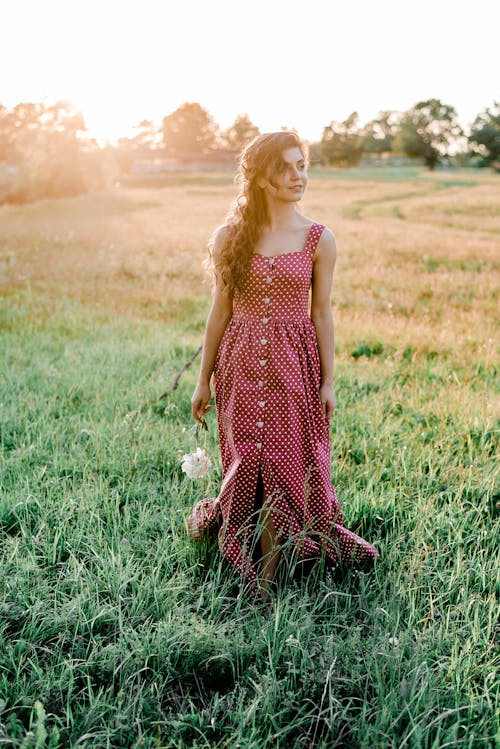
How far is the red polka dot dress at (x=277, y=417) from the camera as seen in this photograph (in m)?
2.75

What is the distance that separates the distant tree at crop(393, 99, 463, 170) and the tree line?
0.47ft

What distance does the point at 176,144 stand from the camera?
3482 inches

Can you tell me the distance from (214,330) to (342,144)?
96.8 metres

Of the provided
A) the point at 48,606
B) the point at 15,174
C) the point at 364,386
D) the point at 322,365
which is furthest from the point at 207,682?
the point at 15,174

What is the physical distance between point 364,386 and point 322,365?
2525 mm

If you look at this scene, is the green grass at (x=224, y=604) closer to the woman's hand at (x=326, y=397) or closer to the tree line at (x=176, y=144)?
the woman's hand at (x=326, y=397)

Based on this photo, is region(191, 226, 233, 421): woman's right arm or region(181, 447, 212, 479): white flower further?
region(181, 447, 212, 479): white flower

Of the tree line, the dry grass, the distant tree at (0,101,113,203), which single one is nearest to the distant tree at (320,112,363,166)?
the tree line

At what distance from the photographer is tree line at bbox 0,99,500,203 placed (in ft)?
145

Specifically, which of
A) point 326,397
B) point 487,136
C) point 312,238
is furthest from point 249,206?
point 487,136

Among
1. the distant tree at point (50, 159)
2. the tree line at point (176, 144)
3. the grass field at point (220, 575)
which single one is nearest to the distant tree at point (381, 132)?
the tree line at point (176, 144)

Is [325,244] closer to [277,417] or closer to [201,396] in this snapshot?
[277,417]

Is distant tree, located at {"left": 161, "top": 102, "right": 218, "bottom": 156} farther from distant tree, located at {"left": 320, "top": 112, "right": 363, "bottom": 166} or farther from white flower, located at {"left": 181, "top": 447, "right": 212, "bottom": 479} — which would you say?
white flower, located at {"left": 181, "top": 447, "right": 212, "bottom": 479}

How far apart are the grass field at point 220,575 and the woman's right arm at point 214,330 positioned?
2.11 feet
